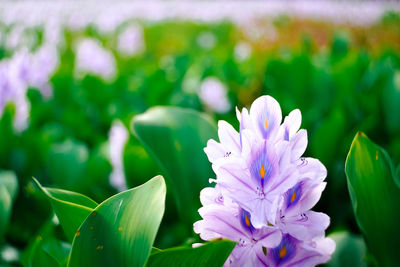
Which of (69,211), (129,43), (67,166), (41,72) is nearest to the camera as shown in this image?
(69,211)

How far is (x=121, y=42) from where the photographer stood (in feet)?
17.6

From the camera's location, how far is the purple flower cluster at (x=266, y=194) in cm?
72

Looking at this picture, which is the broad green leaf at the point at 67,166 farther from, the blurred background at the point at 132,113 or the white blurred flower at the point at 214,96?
the white blurred flower at the point at 214,96

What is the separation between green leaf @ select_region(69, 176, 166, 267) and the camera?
0.78 meters

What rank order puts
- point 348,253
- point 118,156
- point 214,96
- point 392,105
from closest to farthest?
point 348,253 < point 118,156 < point 392,105 < point 214,96

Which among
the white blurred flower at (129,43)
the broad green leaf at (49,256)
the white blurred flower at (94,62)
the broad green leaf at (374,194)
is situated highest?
the broad green leaf at (374,194)

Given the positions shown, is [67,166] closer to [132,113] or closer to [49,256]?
[132,113]

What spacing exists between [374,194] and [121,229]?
546mm

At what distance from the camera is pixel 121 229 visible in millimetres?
800

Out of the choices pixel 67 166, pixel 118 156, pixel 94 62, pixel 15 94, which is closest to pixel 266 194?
pixel 118 156

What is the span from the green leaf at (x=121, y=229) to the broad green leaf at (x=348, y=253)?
699 mm

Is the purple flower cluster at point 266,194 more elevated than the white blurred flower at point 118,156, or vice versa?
the purple flower cluster at point 266,194

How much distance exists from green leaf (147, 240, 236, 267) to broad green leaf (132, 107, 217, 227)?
52 centimetres

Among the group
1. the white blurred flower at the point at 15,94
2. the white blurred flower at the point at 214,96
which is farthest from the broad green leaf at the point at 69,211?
the white blurred flower at the point at 214,96
